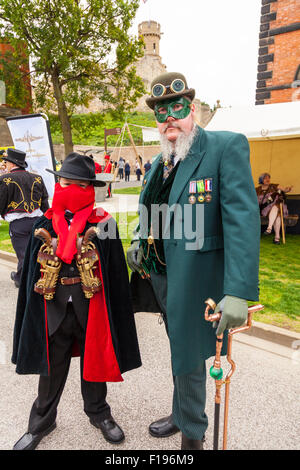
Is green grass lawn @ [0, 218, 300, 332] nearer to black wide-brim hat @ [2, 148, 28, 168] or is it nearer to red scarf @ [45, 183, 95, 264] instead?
red scarf @ [45, 183, 95, 264]

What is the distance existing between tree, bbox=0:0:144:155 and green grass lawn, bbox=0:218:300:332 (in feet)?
29.7

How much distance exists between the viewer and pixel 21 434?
90.4 inches

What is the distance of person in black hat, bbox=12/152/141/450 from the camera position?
6.62 feet

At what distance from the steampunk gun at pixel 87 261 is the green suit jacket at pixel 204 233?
516 millimetres

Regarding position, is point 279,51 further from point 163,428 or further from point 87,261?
point 163,428

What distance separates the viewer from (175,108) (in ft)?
6.01

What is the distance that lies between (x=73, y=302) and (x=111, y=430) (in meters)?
0.99

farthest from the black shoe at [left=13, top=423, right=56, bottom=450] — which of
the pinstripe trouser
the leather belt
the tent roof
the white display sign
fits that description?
the tent roof

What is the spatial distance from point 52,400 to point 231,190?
1.89m

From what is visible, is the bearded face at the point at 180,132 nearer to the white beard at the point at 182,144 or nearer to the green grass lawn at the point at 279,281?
the white beard at the point at 182,144

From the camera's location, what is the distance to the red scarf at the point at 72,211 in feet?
6.54

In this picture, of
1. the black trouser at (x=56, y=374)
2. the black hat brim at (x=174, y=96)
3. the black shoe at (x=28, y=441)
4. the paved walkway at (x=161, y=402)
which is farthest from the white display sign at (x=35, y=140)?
the black shoe at (x=28, y=441)

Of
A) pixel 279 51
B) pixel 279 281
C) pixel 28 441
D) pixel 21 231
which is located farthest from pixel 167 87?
pixel 279 51
